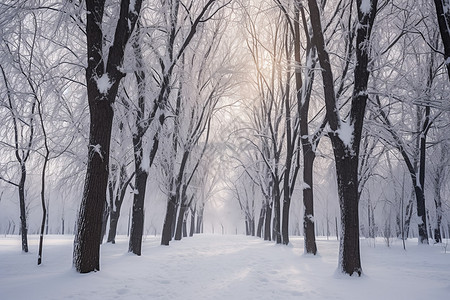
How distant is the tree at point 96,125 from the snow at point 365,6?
4660 mm

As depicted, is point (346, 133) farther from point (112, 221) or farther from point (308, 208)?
point (112, 221)

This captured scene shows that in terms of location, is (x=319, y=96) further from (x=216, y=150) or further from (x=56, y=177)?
(x=56, y=177)

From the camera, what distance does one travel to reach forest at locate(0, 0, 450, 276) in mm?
5207

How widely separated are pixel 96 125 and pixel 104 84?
0.77m

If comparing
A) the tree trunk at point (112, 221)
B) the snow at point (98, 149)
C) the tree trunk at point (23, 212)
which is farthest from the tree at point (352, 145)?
the tree trunk at point (112, 221)

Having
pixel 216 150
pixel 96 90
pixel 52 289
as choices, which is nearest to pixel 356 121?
pixel 96 90

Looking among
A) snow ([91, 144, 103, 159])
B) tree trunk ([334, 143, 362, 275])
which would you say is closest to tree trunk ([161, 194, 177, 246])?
snow ([91, 144, 103, 159])

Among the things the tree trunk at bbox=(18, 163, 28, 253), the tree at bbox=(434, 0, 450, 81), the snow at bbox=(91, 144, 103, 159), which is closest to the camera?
the tree at bbox=(434, 0, 450, 81)

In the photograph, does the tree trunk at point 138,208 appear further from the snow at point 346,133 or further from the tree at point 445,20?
the tree at point 445,20

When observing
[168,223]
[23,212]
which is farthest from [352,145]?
[23,212]

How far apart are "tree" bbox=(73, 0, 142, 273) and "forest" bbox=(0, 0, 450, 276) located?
2cm

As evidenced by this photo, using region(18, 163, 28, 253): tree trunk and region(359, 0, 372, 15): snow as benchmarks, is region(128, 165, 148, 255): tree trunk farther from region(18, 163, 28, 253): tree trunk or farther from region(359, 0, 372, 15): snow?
region(359, 0, 372, 15): snow

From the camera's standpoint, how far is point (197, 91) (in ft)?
39.2

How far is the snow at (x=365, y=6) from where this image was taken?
543cm
